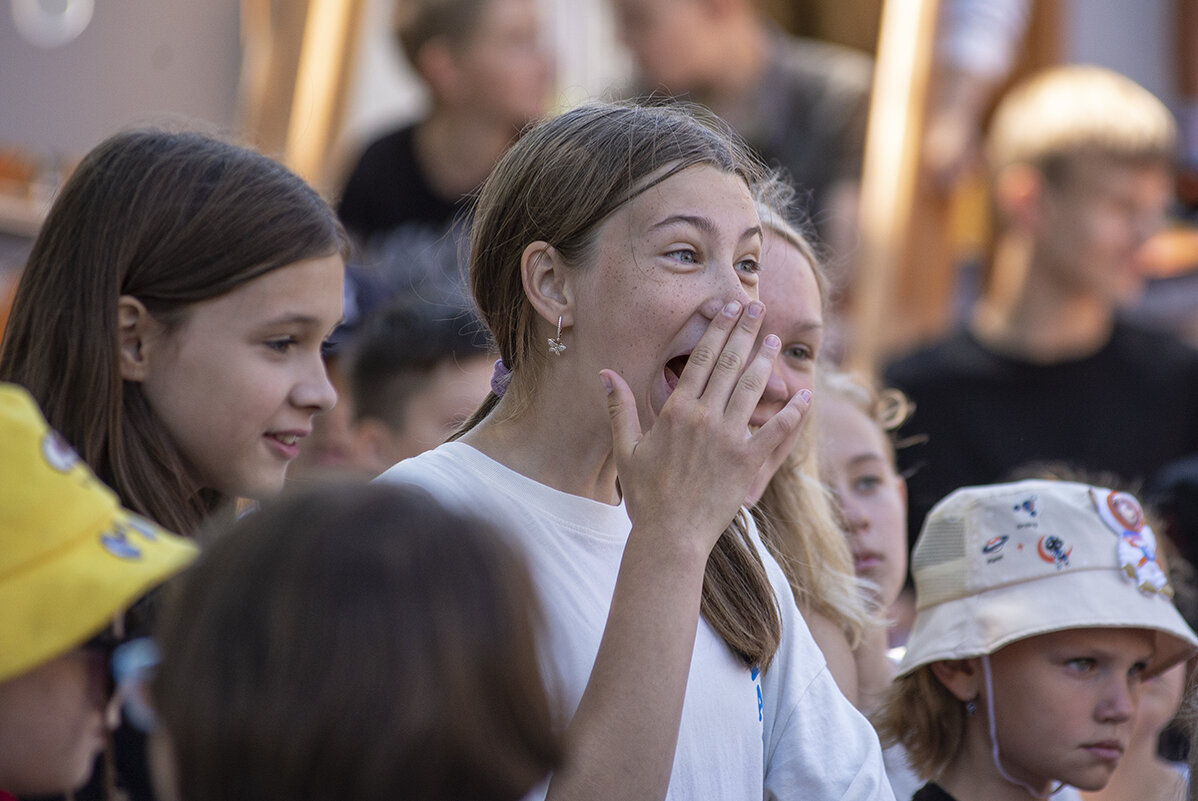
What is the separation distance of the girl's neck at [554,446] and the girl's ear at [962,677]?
793 millimetres

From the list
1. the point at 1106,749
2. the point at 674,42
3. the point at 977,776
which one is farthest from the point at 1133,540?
the point at 674,42

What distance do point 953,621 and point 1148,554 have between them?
13.7 inches

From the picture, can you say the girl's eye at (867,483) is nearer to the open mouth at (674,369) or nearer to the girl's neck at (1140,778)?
the girl's neck at (1140,778)

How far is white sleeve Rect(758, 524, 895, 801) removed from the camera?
1.81 m

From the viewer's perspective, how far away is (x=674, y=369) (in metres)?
1.79

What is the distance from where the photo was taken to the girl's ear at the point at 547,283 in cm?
178

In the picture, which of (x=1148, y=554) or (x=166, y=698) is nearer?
(x=166, y=698)

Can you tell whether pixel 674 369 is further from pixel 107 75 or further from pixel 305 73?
pixel 107 75

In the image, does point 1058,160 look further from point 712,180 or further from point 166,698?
point 166,698

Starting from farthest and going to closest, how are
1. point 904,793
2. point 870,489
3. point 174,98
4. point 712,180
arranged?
point 174,98
point 870,489
point 904,793
point 712,180

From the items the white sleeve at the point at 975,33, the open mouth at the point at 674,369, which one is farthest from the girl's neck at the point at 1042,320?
the open mouth at the point at 674,369

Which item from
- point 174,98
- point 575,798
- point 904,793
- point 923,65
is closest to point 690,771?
point 575,798

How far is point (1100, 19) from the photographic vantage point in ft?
17.7

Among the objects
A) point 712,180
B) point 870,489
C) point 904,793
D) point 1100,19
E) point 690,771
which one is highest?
point 1100,19
